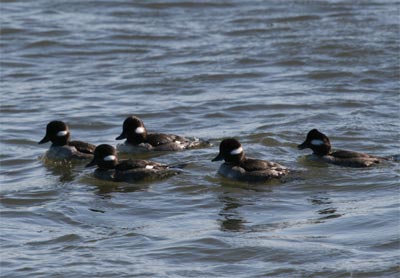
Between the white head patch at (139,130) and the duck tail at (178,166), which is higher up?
the white head patch at (139,130)

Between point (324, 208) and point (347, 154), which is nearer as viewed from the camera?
point (324, 208)

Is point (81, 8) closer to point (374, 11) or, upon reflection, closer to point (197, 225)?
point (374, 11)

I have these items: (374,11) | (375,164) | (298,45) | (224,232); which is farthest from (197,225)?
(374,11)

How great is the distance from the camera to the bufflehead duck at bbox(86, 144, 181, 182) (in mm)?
15180

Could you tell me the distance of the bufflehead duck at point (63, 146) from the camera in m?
16.5

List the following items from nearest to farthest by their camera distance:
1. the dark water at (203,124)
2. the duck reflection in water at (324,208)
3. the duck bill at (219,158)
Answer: the dark water at (203,124) < the duck reflection in water at (324,208) < the duck bill at (219,158)

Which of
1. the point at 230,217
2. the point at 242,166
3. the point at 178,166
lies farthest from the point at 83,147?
the point at 230,217

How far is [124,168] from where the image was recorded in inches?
607

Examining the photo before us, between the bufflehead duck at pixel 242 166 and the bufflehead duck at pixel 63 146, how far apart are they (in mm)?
2135

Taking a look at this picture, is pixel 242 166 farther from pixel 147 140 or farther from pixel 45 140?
pixel 45 140

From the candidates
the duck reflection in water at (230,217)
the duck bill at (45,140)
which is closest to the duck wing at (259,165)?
the duck reflection in water at (230,217)

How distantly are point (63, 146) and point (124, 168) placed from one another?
63.4 inches

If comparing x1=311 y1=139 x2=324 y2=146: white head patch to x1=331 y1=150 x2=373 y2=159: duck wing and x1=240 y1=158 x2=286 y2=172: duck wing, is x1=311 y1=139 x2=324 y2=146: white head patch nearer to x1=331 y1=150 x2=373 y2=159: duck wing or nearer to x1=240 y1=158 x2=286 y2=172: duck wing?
x1=331 y1=150 x2=373 y2=159: duck wing

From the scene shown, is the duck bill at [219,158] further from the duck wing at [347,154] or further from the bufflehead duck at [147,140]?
the duck wing at [347,154]
